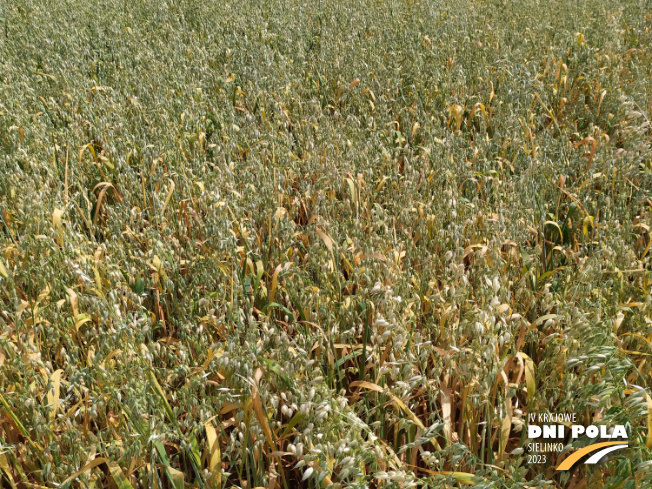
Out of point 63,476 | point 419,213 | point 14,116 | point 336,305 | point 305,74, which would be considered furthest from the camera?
point 305,74

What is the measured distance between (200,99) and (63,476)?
2.94 metres

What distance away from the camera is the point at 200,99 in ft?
12.6

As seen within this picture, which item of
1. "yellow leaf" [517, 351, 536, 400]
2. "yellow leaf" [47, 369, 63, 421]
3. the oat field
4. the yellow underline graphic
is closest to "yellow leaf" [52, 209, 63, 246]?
the oat field

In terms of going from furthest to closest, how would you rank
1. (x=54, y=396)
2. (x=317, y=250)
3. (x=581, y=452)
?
1. (x=317, y=250)
2. (x=54, y=396)
3. (x=581, y=452)

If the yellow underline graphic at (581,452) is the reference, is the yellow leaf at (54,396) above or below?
above

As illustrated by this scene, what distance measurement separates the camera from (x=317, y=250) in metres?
2.30

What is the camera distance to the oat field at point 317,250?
1601 millimetres

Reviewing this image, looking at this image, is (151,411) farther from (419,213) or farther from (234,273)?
(419,213)

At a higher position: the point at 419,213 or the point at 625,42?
the point at 625,42

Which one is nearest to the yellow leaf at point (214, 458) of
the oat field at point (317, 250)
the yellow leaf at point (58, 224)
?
the oat field at point (317, 250)

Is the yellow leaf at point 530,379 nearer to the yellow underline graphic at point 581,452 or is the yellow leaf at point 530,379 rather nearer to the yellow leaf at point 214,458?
the yellow underline graphic at point 581,452

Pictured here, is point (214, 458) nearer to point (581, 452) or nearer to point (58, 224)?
point (581, 452)

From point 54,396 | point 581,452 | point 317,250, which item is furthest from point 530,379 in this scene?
point 54,396

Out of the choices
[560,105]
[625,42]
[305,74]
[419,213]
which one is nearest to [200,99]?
[305,74]
